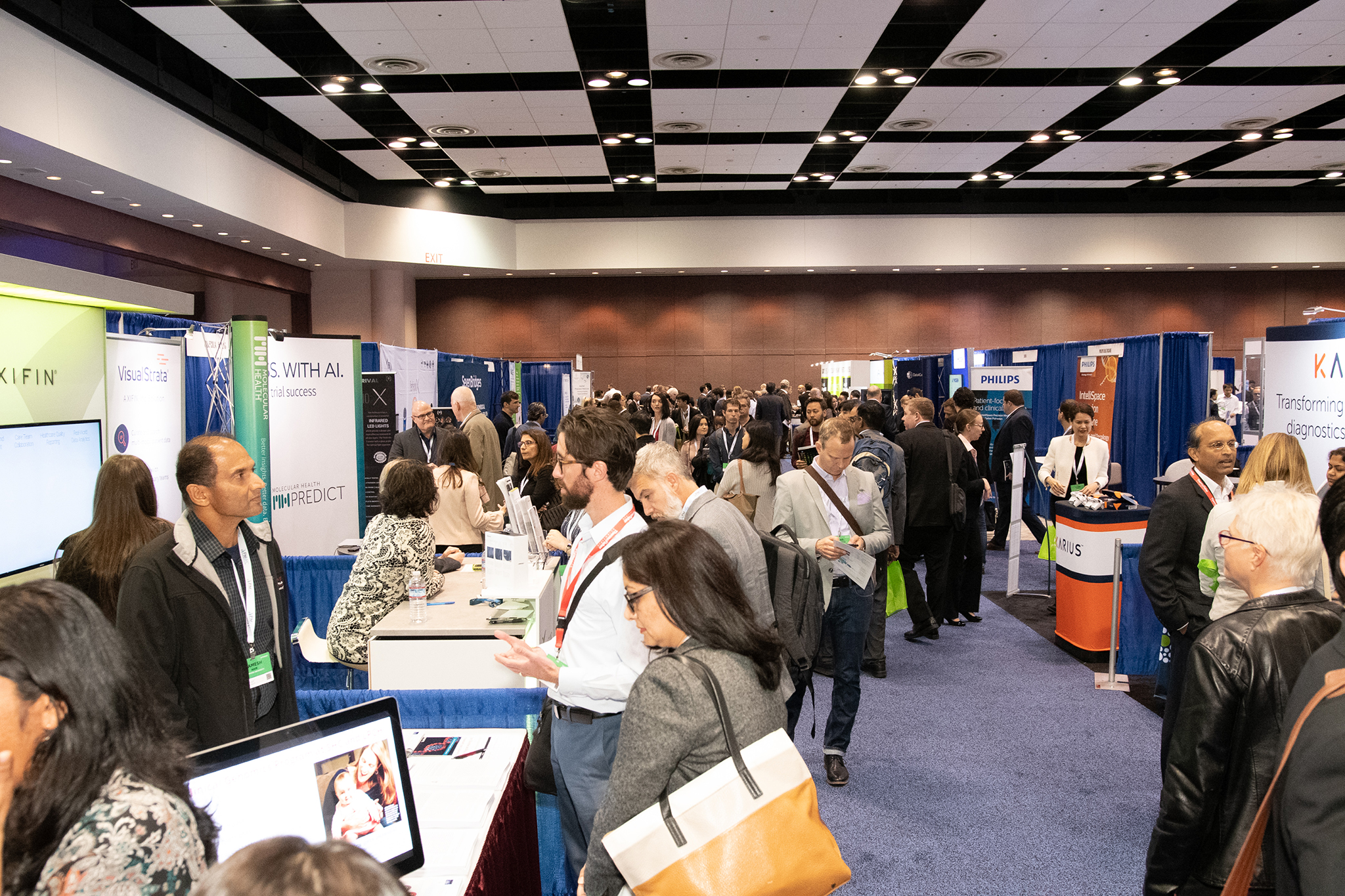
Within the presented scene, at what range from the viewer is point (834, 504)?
3.99 m

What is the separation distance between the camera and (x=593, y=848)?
5.27 feet

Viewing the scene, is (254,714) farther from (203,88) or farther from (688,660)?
(203,88)

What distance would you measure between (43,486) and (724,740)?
344 centimetres

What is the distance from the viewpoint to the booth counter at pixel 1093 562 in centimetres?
539

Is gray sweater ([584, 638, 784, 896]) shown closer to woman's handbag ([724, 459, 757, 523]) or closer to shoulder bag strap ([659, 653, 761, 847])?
shoulder bag strap ([659, 653, 761, 847])

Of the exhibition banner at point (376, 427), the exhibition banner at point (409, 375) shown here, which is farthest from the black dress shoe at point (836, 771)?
the exhibition banner at point (409, 375)

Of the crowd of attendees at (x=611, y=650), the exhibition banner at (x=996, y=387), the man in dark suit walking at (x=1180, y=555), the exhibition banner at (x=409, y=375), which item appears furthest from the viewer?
the exhibition banner at (x=996, y=387)

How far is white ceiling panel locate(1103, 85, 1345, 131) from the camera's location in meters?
10.4

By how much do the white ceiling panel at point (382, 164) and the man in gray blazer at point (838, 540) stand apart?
11.4 m

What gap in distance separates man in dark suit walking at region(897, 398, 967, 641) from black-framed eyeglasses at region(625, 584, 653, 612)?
422 centimetres

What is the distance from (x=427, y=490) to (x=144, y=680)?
265cm

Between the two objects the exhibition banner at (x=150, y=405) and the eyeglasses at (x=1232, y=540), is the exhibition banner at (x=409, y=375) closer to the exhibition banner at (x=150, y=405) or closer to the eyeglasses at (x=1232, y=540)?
the exhibition banner at (x=150, y=405)

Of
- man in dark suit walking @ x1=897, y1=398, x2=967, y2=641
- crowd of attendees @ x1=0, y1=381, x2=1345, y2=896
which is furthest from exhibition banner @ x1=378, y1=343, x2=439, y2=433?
man in dark suit walking @ x1=897, y1=398, x2=967, y2=641

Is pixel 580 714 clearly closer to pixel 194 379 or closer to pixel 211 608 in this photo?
pixel 211 608
